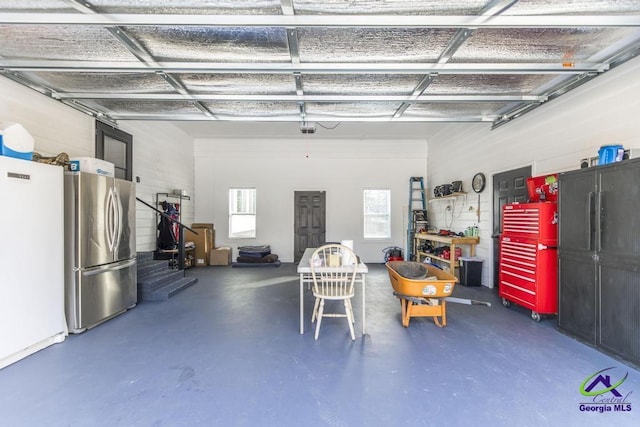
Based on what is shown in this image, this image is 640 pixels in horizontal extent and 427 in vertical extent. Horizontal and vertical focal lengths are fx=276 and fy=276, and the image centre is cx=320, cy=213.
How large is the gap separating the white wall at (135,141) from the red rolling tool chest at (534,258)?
21.3 ft

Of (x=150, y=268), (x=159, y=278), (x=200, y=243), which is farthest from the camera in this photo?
(x=200, y=243)

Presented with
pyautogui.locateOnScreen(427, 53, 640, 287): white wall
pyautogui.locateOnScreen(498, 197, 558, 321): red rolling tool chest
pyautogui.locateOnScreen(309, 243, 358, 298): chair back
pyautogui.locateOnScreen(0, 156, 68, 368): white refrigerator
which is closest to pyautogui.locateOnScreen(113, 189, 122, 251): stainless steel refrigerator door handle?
pyautogui.locateOnScreen(0, 156, 68, 368): white refrigerator

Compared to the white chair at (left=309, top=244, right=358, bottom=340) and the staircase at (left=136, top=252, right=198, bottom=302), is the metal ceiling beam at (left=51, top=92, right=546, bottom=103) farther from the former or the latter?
the staircase at (left=136, top=252, right=198, bottom=302)

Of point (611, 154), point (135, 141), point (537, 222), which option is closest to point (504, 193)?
point (537, 222)

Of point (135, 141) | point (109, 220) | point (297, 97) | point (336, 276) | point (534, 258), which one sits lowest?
point (336, 276)

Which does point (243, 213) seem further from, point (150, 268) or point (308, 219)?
point (150, 268)

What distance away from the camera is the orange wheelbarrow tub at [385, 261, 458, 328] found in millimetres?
3211

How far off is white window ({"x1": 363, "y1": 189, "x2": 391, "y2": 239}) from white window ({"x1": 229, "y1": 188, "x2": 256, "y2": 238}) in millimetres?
3375

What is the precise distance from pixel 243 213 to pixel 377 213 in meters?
4.03

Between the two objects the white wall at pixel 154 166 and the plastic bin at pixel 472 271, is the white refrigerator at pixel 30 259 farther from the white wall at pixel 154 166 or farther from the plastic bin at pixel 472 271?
the plastic bin at pixel 472 271

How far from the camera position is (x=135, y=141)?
546 centimetres

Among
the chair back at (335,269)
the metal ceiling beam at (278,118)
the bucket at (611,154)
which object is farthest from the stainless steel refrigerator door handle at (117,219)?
the bucket at (611,154)

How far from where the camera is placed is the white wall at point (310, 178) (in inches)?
323

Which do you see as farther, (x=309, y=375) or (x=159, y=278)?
(x=159, y=278)
